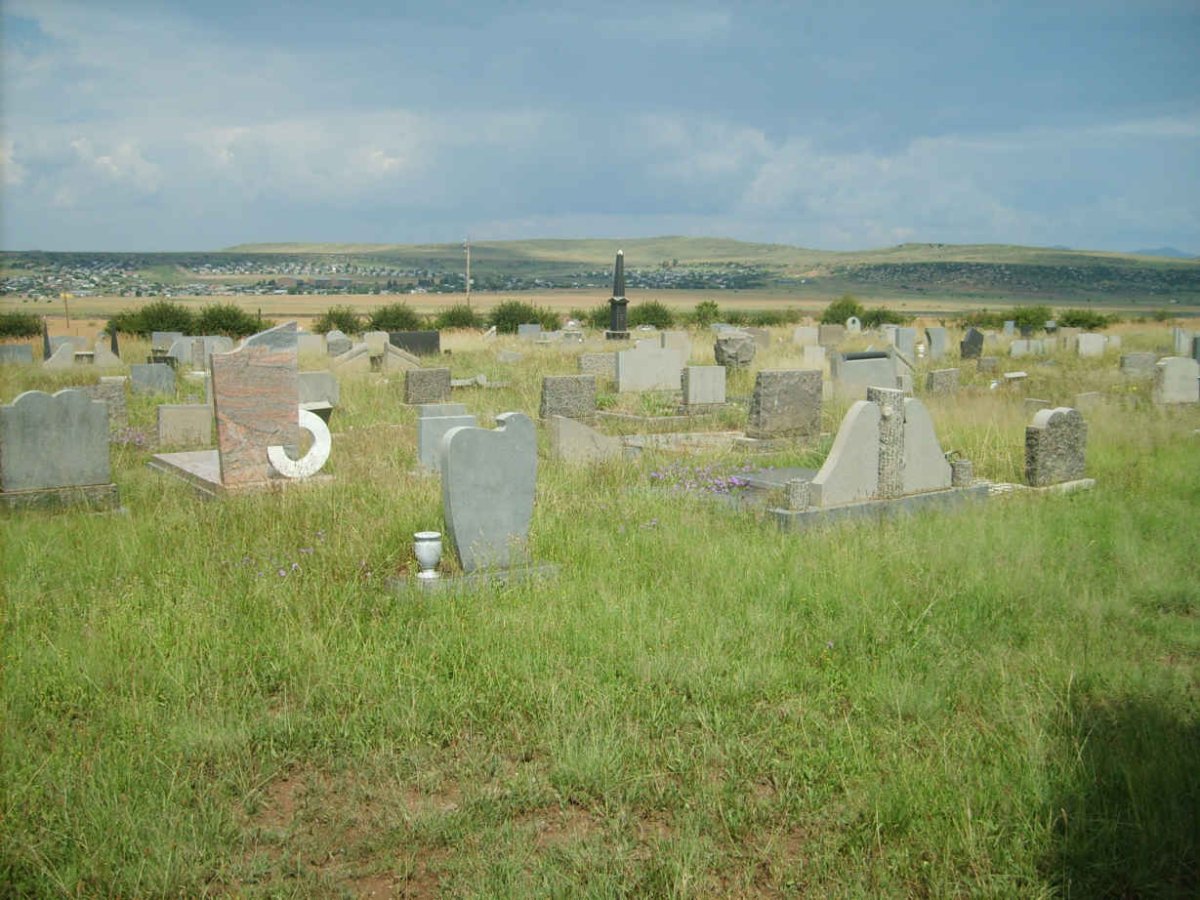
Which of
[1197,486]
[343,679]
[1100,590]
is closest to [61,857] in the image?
[343,679]

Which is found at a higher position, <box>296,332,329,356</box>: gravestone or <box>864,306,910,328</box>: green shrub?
<box>864,306,910,328</box>: green shrub

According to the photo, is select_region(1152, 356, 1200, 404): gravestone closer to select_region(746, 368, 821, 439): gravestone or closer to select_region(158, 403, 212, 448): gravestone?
select_region(746, 368, 821, 439): gravestone

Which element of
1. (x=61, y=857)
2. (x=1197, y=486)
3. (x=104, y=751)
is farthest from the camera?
(x=1197, y=486)

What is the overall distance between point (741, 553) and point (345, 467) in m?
5.21

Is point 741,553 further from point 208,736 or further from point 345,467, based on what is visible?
point 345,467

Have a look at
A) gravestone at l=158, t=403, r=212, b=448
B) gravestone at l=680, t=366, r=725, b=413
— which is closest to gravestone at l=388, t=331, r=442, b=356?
gravestone at l=680, t=366, r=725, b=413

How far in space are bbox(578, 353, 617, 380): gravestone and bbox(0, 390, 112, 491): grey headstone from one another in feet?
40.0

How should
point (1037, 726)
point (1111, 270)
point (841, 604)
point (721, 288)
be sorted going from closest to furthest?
point (1037, 726) → point (841, 604) → point (721, 288) → point (1111, 270)

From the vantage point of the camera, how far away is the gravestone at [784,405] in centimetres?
1352

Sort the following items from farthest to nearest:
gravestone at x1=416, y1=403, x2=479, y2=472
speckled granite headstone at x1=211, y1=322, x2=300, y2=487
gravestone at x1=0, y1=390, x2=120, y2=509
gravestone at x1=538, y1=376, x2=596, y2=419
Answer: gravestone at x1=538, y1=376, x2=596, y2=419 < gravestone at x1=416, y1=403, x2=479, y2=472 < speckled granite headstone at x1=211, y1=322, x2=300, y2=487 < gravestone at x1=0, y1=390, x2=120, y2=509

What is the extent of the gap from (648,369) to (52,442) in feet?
37.7

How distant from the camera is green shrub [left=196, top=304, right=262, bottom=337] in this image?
1222 inches

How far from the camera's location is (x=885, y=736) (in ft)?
14.1

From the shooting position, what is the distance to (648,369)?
61.3 feet
